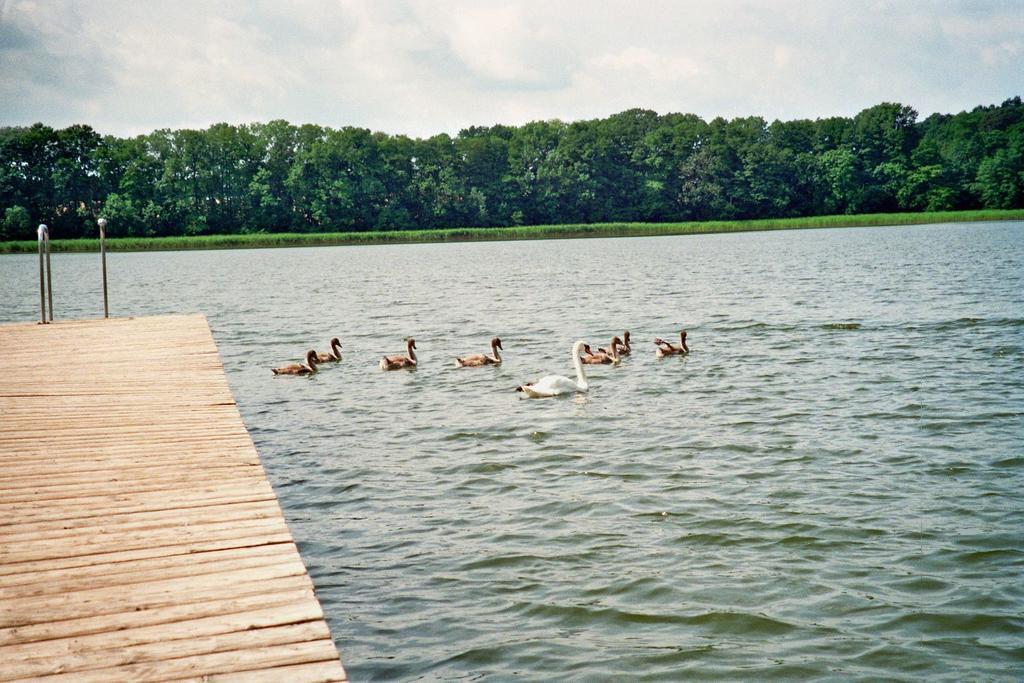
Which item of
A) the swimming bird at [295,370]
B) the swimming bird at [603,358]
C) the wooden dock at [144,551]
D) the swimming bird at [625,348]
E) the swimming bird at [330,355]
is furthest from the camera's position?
the swimming bird at [330,355]

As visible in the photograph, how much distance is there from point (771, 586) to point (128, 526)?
4.05 metres

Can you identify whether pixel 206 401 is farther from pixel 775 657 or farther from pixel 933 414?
pixel 933 414

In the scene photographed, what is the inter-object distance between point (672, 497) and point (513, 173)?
298 feet

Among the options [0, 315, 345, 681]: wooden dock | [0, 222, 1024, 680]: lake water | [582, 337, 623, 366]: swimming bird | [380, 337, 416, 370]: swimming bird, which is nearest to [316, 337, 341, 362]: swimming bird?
[0, 222, 1024, 680]: lake water

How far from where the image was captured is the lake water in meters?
5.72

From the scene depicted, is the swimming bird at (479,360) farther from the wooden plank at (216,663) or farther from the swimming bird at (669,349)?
the wooden plank at (216,663)

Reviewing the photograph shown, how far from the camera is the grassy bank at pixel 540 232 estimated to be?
2908 inches

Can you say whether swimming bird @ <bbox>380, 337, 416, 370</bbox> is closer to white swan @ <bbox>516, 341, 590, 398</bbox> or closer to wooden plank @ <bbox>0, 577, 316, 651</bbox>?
white swan @ <bbox>516, 341, 590, 398</bbox>

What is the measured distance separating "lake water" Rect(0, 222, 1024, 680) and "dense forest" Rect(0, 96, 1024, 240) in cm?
6879

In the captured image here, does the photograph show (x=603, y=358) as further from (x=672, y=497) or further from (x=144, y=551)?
(x=144, y=551)

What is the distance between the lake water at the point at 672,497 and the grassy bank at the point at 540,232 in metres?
54.4

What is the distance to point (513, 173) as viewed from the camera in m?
97.4

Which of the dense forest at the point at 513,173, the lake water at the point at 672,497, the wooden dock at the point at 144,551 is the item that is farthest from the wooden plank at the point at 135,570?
the dense forest at the point at 513,173

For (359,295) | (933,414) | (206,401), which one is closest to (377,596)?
(206,401)
